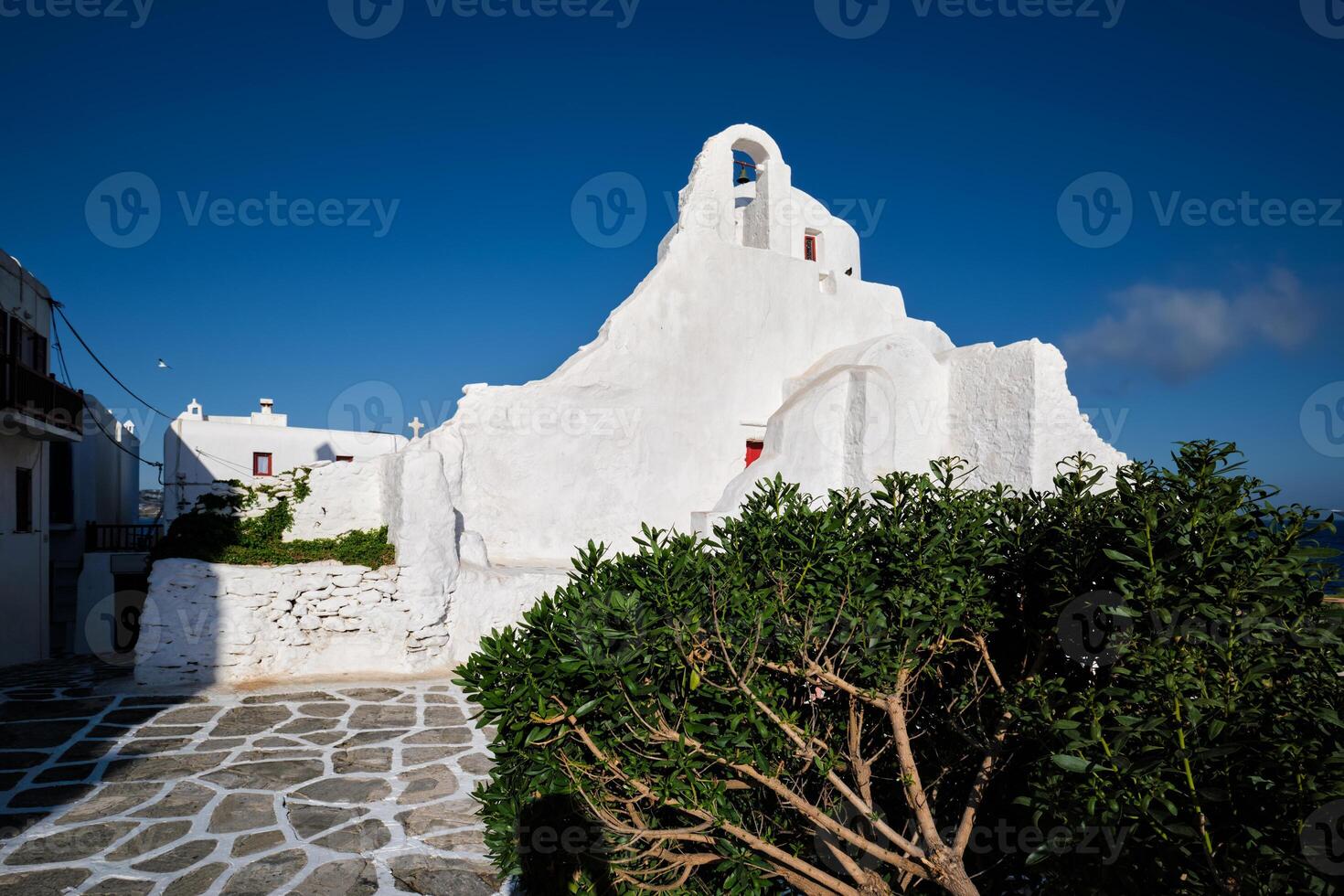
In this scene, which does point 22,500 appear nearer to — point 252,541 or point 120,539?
point 252,541

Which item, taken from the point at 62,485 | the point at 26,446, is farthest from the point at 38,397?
the point at 62,485

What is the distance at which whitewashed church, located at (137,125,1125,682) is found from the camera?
8734 mm

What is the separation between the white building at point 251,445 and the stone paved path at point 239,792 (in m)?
8.74

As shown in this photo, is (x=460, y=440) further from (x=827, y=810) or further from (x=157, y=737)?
(x=827, y=810)

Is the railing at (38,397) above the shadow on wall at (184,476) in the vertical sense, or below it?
above

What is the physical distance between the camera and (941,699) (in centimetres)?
380

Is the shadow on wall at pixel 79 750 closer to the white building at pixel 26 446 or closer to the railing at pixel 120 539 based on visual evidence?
the white building at pixel 26 446

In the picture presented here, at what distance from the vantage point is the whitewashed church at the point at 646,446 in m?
8.73

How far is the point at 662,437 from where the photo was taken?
37.5 ft

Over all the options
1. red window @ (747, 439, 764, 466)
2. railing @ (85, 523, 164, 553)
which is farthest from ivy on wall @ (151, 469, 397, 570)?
railing @ (85, 523, 164, 553)

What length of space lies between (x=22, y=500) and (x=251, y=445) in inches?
291

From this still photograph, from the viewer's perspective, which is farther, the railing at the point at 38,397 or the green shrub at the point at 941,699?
the railing at the point at 38,397

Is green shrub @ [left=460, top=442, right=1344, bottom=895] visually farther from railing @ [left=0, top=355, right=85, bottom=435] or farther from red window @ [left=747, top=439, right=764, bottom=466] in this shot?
railing @ [left=0, top=355, right=85, bottom=435]

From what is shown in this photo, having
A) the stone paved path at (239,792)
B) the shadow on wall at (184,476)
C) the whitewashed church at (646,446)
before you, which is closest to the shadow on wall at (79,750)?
the stone paved path at (239,792)
